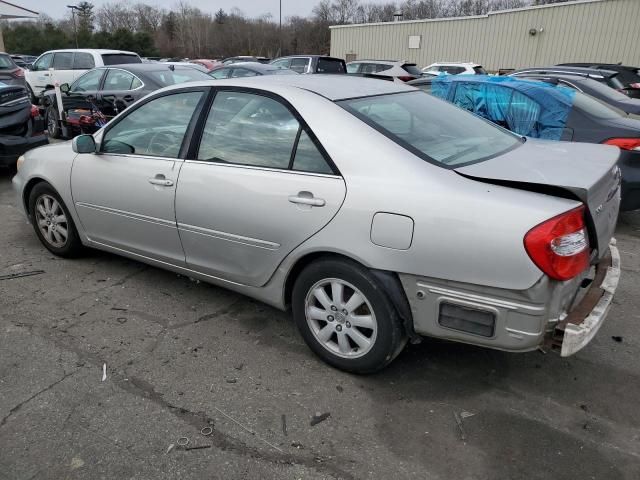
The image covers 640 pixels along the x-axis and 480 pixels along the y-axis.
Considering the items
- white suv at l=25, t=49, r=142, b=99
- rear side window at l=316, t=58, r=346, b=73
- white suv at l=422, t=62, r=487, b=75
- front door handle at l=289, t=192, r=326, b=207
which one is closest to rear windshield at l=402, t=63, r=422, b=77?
white suv at l=422, t=62, r=487, b=75

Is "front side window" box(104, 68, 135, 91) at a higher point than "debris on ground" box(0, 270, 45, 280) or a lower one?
higher

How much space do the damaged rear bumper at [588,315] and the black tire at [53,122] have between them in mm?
10298

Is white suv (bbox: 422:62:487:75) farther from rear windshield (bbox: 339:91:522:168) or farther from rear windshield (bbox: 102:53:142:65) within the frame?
rear windshield (bbox: 339:91:522:168)

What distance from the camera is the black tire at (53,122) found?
1037cm

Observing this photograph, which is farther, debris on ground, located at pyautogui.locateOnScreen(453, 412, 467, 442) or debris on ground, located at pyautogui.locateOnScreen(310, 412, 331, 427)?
debris on ground, located at pyautogui.locateOnScreen(310, 412, 331, 427)

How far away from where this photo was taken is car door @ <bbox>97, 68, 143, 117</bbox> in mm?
9031

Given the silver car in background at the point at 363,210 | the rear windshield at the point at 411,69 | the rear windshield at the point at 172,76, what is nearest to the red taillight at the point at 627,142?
the silver car in background at the point at 363,210

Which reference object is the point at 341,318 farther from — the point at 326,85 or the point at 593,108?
the point at 593,108

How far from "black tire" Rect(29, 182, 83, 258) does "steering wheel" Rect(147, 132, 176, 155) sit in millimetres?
1149

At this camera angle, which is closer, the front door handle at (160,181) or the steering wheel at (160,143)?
the front door handle at (160,181)

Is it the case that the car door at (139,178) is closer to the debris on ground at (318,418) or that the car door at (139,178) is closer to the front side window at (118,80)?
the debris on ground at (318,418)

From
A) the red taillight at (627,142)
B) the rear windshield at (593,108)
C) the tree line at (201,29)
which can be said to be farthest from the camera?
the tree line at (201,29)

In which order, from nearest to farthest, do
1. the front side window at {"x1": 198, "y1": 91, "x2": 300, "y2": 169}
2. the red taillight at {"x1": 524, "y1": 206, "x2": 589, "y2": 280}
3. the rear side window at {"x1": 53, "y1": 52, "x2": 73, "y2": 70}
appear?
the red taillight at {"x1": 524, "y1": 206, "x2": 589, "y2": 280}, the front side window at {"x1": 198, "y1": 91, "x2": 300, "y2": 169}, the rear side window at {"x1": 53, "y1": 52, "x2": 73, "y2": 70}

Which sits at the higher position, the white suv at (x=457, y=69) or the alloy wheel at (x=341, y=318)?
the white suv at (x=457, y=69)
